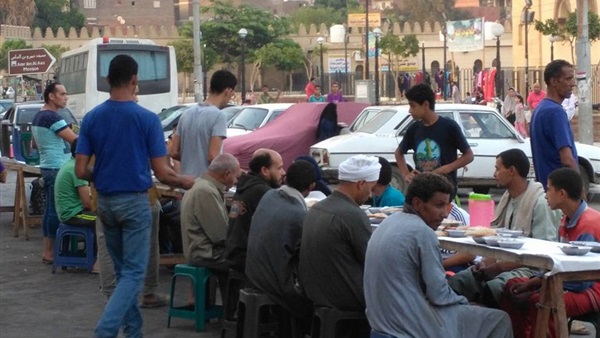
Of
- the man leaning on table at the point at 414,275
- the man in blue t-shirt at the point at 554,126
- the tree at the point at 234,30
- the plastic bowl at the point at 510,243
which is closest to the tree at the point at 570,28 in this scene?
the man in blue t-shirt at the point at 554,126

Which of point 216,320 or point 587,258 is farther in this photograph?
point 216,320

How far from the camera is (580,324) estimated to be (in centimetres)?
873

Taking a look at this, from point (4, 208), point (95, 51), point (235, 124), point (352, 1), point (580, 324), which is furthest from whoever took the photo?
point (352, 1)

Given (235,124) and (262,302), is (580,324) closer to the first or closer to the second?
(262,302)

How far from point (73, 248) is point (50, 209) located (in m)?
0.50

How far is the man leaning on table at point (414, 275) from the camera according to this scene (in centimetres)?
572

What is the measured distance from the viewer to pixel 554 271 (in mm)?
6172

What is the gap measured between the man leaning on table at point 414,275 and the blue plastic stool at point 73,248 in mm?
6120

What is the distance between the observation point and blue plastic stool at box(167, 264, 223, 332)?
8.80 metres

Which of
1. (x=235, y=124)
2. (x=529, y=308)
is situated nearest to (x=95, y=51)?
(x=235, y=124)

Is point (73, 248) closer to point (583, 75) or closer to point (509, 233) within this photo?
→ point (509, 233)

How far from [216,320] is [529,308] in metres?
3.12

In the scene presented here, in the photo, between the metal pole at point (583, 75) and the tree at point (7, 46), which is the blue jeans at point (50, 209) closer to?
the metal pole at point (583, 75)

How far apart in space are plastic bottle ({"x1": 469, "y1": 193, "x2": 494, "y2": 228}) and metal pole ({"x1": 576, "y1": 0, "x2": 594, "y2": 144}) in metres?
15.4
